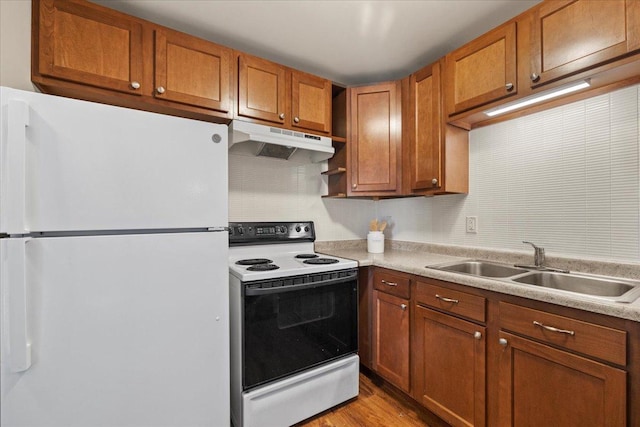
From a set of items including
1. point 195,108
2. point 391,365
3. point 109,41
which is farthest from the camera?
point 391,365

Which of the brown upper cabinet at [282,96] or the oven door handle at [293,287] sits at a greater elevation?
the brown upper cabinet at [282,96]

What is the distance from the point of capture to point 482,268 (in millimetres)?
Answer: 1835

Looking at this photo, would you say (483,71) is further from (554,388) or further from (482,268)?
(554,388)

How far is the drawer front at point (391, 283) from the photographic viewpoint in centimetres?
171

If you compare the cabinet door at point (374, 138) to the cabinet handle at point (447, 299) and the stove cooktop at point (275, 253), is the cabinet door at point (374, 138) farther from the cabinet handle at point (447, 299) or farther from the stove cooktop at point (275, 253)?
the cabinet handle at point (447, 299)

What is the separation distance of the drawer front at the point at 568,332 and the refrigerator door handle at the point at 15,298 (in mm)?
1852

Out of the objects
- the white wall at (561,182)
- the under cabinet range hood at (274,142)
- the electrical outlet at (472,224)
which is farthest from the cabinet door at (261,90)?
the electrical outlet at (472,224)

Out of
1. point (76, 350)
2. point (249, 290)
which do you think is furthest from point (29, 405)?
point (249, 290)

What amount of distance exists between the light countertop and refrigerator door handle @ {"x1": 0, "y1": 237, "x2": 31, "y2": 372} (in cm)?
157

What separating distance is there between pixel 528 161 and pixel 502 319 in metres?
1.01

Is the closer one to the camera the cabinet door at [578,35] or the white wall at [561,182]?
the cabinet door at [578,35]

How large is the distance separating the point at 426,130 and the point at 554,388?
153cm

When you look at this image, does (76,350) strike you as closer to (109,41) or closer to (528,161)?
(109,41)

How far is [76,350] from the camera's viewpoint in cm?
104
